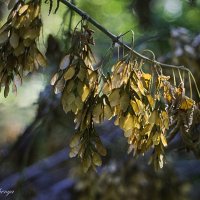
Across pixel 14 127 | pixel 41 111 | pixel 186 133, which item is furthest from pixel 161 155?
pixel 14 127

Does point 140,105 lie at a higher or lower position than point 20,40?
lower

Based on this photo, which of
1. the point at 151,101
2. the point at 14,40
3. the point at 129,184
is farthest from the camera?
the point at 129,184

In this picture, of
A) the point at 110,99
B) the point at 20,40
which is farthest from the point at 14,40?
the point at 110,99

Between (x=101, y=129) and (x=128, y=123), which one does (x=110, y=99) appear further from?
(x=101, y=129)

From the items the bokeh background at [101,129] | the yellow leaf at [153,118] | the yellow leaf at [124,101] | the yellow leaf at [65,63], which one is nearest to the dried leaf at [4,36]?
the yellow leaf at [65,63]

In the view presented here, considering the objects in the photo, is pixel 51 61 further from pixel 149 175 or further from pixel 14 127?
pixel 14 127
